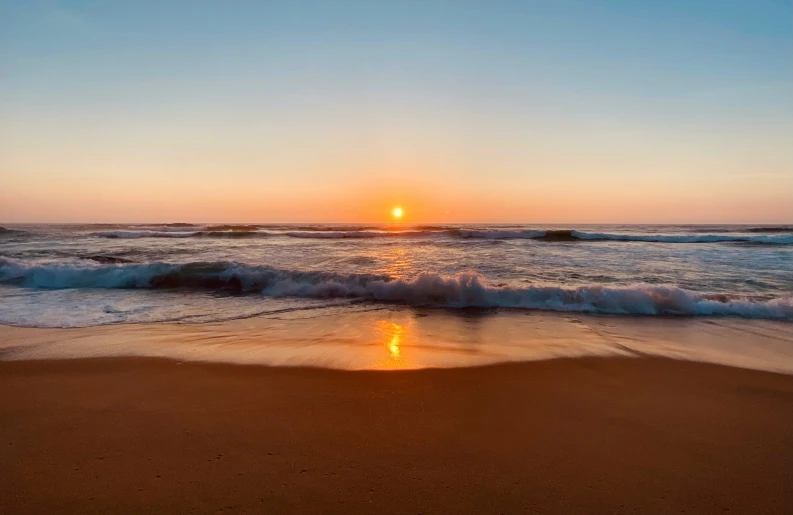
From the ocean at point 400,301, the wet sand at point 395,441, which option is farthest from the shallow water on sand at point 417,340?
the wet sand at point 395,441

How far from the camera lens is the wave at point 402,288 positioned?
23.4 ft

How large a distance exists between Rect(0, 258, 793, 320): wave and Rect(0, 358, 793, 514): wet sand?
326cm

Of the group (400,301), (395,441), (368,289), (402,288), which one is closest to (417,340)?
(395,441)

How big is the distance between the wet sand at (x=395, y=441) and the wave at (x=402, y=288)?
10.7 ft

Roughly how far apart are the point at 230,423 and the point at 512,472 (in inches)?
75.5

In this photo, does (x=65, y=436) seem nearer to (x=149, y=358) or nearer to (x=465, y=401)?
(x=149, y=358)

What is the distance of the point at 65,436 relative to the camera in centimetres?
281

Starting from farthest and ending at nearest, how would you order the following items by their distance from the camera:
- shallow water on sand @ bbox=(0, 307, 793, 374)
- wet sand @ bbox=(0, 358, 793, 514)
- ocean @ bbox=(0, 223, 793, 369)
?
ocean @ bbox=(0, 223, 793, 369) → shallow water on sand @ bbox=(0, 307, 793, 374) → wet sand @ bbox=(0, 358, 793, 514)

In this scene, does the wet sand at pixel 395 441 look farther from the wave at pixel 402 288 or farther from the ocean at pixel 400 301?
the wave at pixel 402 288

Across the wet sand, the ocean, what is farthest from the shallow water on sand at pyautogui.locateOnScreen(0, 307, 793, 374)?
the wet sand

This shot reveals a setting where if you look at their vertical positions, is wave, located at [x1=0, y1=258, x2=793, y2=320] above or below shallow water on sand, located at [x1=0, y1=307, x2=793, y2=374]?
above

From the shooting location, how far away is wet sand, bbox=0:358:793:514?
216 centimetres

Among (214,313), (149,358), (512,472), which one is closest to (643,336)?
(512,472)

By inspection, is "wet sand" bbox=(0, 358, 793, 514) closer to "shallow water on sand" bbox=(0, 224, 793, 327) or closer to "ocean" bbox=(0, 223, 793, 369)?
"ocean" bbox=(0, 223, 793, 369)
